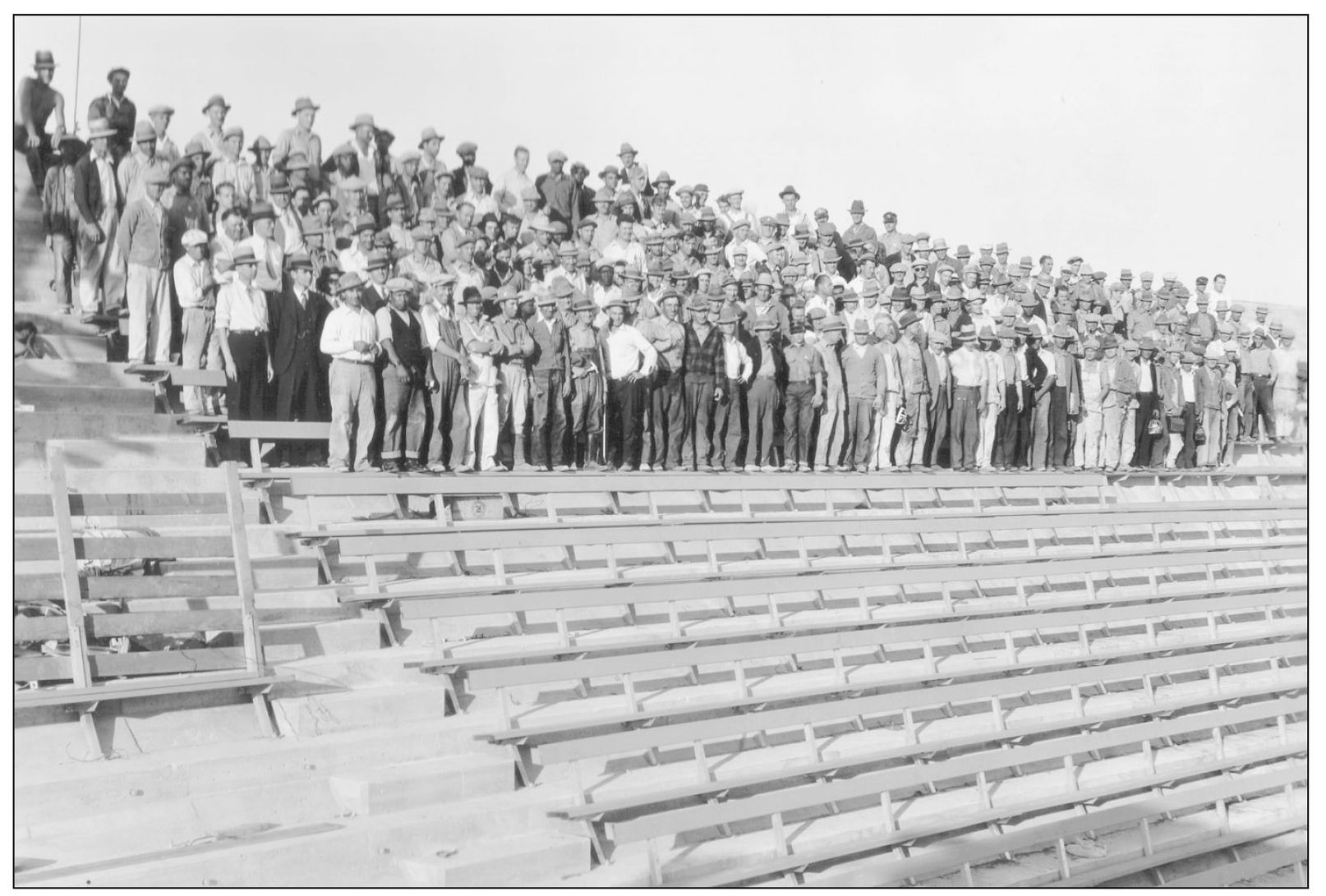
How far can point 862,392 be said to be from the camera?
11219 millimetres

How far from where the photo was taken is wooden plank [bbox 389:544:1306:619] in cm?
743

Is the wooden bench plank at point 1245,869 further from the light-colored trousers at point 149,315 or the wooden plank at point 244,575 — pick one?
the light-colored trousers at point 149,315

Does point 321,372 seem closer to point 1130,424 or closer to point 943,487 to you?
point 943,487

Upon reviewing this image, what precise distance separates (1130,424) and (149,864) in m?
9.85

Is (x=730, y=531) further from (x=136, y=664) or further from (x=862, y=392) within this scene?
(x=136, y=664)

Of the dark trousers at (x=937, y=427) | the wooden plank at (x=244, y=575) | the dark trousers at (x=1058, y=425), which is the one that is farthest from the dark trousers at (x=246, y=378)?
the dark trousers at (x=1058, y=425)

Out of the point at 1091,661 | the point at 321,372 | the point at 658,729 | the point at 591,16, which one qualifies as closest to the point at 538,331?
the point at 321,372

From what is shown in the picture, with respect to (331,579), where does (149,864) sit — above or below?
below

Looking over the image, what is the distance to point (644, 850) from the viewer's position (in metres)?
6.75

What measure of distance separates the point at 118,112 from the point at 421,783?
16.4 feet

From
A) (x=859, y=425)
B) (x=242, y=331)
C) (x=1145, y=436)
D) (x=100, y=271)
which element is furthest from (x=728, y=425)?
(x=1145, y=436)

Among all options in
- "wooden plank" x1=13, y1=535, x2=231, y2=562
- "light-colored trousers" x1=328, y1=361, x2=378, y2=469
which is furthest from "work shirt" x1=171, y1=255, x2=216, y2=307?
"wooden plank" x1=13, y1=535, x2=231, y2=562

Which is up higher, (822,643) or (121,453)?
(121,453)

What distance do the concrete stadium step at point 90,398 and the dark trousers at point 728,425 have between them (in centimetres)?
383
